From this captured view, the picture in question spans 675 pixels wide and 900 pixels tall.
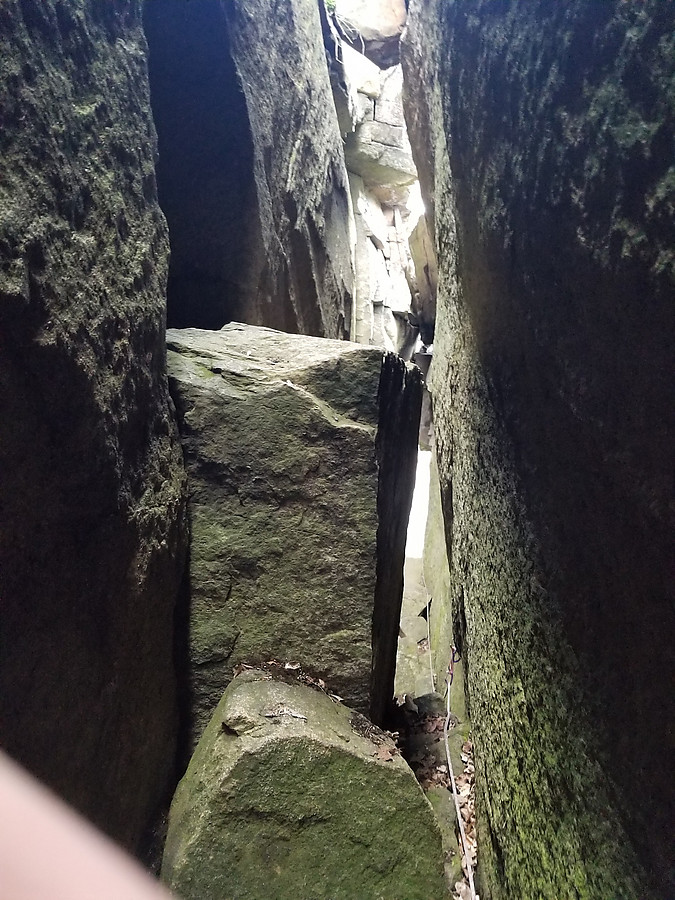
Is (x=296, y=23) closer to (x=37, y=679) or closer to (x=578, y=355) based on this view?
(x=578, y=355)

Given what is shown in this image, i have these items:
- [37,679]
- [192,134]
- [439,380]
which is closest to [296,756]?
[37,679]

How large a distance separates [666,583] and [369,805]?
44.1 inches

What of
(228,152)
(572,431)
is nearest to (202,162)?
(228,152)

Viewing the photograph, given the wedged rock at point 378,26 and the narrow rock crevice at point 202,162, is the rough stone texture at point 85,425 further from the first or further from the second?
the wedged rock at point 378,26

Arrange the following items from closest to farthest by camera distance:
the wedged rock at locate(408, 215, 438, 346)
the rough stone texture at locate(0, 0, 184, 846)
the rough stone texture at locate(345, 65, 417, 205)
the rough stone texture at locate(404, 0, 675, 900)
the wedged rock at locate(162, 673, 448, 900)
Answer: the rough stone texture at locate(404, 0, 675, 900) → the rough stone texture at locate(0, 0, 184, 846) → the wedged rock at locate(162, 673, 448, 900) → the wedged rock at locate(408, 215, 438, 346) → the rough stone texture at locate(345, 65, 417, 205)

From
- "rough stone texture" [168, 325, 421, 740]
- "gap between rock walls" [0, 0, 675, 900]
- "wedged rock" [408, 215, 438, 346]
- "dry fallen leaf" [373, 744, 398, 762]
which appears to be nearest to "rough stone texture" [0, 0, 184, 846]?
"gap between rock walls" [0, 0, 675, 900]

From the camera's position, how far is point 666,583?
3.15 ft

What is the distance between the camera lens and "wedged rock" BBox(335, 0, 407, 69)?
11172mm

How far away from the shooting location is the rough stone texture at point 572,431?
96cm

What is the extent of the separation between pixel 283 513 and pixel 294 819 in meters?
0.94

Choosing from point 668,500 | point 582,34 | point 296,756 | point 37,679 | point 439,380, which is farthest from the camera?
point 439,380

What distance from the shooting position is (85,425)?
1.43m

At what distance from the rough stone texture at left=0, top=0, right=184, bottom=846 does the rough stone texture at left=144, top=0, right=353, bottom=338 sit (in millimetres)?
1264

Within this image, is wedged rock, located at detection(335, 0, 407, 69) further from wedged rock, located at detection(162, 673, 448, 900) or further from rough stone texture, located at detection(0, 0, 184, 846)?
wedged rock, located at detection(162, 673, 448, 900)
